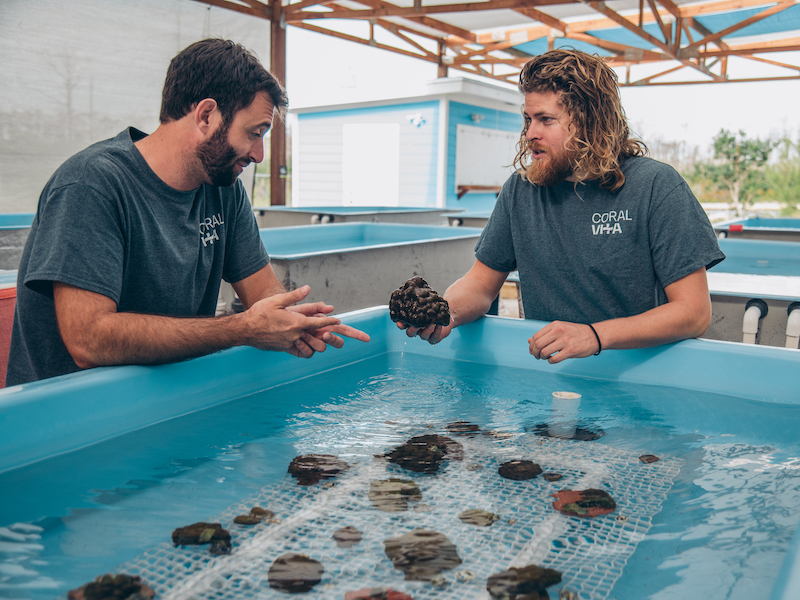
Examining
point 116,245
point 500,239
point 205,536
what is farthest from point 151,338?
point 500,239

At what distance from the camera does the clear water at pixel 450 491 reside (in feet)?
3.05

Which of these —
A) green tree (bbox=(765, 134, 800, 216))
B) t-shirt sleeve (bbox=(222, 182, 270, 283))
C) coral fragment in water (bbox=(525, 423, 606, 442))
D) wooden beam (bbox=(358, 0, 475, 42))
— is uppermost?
wooden beam (bbox=(358, 0, 475, 42))

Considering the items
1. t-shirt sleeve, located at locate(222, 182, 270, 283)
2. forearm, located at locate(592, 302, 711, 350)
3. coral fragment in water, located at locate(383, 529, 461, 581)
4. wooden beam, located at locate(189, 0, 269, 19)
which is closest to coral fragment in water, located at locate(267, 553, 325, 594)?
coral fragment in water, located at locate(383, 529, 461, 581)

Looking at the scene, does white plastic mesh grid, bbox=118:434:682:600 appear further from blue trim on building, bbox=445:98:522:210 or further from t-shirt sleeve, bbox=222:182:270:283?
blue trim on building, bbox=445:98:522:210

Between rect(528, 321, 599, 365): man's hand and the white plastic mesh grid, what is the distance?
38 centimetres

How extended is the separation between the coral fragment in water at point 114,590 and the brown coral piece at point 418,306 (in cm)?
106

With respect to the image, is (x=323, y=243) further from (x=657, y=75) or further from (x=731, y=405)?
(x=657, y=75)

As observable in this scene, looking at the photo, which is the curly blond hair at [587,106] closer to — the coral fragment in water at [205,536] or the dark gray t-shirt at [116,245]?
the dark gray t-shirt at [116,245]

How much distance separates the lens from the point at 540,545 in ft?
3.27

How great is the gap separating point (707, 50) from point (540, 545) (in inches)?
472

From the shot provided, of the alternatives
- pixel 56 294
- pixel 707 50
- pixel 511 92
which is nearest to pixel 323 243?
pixel 56 294

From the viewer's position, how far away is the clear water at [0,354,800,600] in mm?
928

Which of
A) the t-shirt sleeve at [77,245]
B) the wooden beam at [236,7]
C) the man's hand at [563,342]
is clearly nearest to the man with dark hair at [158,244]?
the t-shirt sleeve at [77,245]

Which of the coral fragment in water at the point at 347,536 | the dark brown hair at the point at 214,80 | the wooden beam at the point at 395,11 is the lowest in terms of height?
the coral fragment in water at the point at 347,536
